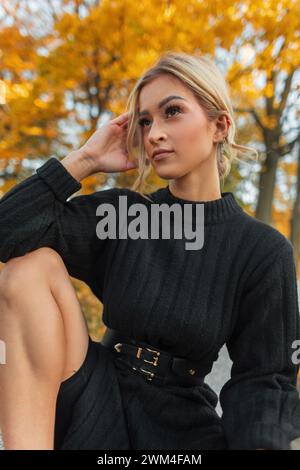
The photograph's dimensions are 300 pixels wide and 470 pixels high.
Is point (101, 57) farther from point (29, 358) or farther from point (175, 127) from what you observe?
point (29, 358)

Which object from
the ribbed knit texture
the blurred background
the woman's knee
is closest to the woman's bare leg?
the woman's knee

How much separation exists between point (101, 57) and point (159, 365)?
3396 mm

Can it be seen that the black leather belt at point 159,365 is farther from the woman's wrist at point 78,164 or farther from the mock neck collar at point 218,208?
the woman's wrist at point 78,164

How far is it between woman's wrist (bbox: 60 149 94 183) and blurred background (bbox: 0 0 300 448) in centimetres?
230

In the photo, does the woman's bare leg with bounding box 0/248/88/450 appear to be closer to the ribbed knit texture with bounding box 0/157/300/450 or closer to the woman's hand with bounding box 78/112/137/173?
the ribbed knit texture with bounding box 0/157/300/450

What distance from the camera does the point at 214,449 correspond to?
1.44 m

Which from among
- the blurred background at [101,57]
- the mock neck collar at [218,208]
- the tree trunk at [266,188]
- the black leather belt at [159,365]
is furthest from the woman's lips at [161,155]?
the tree trunk at [266,188]

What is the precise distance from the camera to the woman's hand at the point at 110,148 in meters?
1.83

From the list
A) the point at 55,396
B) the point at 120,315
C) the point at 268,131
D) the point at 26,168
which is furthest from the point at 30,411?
the point at 268,131

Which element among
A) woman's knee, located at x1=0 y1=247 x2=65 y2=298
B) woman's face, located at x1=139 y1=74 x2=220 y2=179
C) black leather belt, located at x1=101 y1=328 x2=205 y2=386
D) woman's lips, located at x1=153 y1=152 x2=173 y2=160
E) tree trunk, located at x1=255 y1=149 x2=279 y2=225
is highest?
tree trunk, located at x1=255 y1=149 x2=279 y2=225

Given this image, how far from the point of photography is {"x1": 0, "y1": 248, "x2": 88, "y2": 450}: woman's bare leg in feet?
4.54

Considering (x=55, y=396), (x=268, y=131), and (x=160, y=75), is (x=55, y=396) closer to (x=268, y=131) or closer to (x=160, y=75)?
(x=160, y=75)

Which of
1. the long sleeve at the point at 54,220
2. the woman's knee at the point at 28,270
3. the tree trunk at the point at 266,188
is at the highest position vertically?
the tree trunk at the point at 266,188

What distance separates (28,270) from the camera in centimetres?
145
